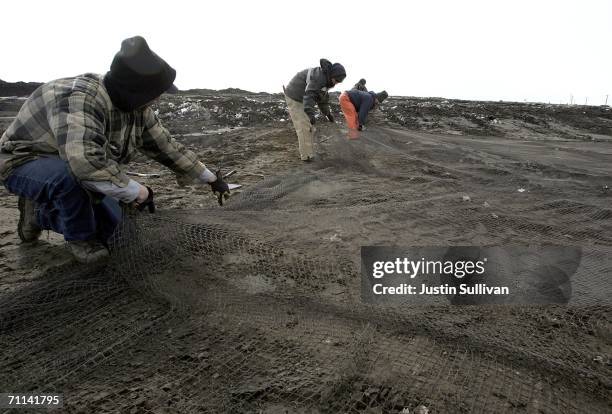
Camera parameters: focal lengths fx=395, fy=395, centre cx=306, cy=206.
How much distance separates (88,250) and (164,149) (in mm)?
768

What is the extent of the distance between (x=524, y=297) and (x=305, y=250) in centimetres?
119

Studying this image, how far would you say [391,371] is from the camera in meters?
1.44

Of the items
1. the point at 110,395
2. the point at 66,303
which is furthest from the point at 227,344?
the point at 66,303

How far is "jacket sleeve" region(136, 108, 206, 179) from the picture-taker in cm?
246

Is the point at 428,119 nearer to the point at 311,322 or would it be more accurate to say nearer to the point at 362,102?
the point at 362,102

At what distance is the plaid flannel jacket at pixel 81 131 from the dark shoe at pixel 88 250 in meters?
0.42

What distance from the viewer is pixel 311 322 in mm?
1705

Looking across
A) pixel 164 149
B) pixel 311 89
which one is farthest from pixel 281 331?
pixel 311 89

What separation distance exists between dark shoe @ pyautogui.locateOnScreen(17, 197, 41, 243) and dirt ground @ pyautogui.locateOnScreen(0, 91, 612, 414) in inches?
2.9

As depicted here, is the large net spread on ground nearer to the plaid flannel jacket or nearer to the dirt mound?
the plaid flannel jacket

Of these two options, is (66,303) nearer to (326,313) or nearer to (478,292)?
(326,313)

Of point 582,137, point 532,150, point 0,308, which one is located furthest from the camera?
point 582,137

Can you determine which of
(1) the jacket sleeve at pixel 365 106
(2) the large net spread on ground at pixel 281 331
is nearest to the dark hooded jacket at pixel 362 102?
(1) the jacket sleeve at pixel 365 106

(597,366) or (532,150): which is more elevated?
(532,150)
